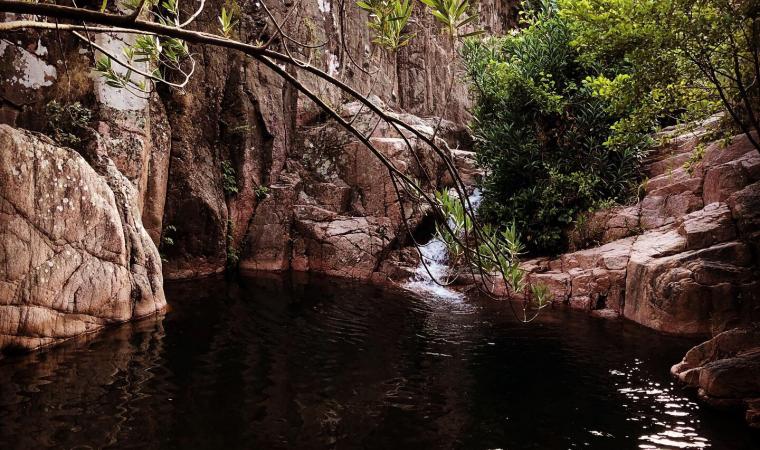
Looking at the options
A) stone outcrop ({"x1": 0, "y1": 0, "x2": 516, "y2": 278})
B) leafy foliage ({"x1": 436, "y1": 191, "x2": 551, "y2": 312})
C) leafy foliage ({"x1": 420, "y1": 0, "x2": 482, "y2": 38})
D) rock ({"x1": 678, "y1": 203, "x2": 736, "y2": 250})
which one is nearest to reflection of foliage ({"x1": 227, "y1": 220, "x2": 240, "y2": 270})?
stone outcrop ({"x1": 0, "y1": 0, "x2": 516, "y2": 278})

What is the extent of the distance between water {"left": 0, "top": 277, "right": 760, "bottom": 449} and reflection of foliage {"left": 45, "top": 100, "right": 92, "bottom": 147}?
15.0 feet

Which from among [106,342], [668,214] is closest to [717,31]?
[668,214]

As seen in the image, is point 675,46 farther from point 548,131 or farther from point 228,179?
point 228,179

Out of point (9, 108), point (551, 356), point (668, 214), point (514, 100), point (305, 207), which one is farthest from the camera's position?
point (305, 207)

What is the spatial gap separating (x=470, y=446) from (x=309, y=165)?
1276cm

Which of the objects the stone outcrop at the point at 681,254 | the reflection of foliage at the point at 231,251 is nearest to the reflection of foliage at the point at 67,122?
the reflection of foliage at the point at 231,251

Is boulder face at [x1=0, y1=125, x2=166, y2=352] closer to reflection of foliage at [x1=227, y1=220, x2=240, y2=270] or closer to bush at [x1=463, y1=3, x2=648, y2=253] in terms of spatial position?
reflection of foliage at [x1=227, y1=220, x2=240, y2=270]

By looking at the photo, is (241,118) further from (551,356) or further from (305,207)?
(551,356)

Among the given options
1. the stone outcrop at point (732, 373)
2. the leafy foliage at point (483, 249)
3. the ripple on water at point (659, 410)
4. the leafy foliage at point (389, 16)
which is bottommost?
the ripple on water at point (659, 410)

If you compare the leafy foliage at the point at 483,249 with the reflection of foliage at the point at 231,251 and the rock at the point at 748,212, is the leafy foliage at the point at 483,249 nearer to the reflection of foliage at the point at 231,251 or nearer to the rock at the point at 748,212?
the rock at the point at 748,212

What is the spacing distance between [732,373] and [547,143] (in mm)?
9654

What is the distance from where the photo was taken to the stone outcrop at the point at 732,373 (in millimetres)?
5277

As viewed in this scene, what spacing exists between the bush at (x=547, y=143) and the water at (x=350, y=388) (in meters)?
4.85

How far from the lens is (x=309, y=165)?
53.0ft
